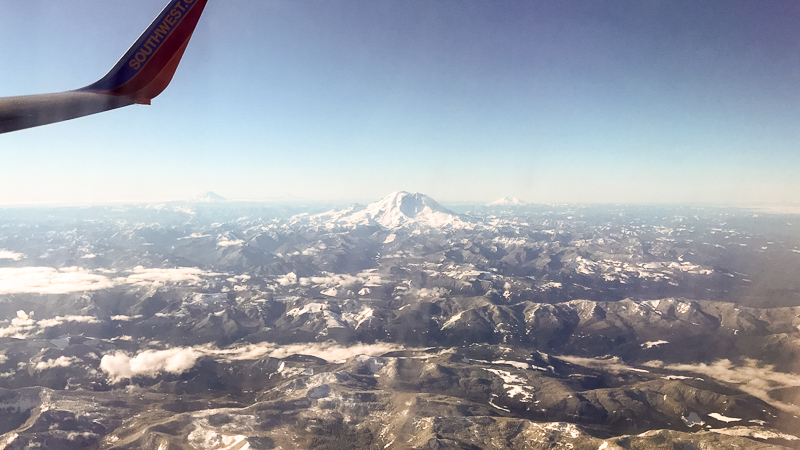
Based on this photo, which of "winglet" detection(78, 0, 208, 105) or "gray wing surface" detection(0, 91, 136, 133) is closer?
"gray wing surface" detection(0, 91, 136, 133)

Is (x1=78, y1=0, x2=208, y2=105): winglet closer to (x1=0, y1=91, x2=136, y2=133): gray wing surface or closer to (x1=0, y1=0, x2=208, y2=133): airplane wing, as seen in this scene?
(x1=0, y1=0, x2=208, y2=133): airplane wing

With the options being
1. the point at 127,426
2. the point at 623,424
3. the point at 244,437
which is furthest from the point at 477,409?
the point at 127,426

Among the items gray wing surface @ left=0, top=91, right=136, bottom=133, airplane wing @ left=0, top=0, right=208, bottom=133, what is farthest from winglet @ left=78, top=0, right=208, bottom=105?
gray wing surface @ left=0, top=91, right=136, bottom=133

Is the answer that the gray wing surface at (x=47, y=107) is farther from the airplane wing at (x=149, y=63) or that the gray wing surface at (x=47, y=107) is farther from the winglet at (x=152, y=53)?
the winglet at (x=152, y=53)

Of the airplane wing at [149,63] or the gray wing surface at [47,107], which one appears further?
the airplane wing at [149,63]

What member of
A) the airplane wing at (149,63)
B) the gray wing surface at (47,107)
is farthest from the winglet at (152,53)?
the gray wing surface at (47,107)

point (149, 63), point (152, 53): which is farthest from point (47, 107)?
point (152, 53)

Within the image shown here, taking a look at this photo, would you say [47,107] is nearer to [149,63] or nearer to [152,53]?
[149,63]

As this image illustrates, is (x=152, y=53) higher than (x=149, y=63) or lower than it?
higher
